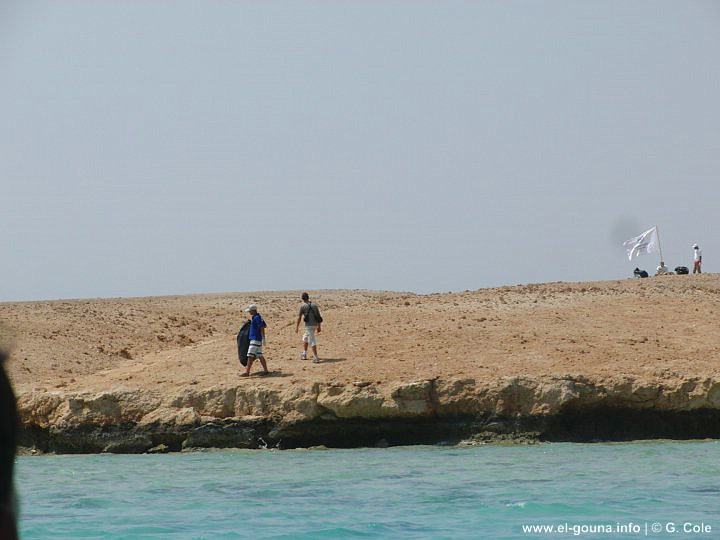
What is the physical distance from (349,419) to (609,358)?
5.49 metres

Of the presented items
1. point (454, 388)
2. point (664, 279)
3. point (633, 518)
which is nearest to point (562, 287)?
point (664, 279)

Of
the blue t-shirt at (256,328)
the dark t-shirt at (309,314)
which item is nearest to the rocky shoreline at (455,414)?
the blue t-shirt at (256,328)

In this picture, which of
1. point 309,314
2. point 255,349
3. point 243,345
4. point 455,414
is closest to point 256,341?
point 255,349

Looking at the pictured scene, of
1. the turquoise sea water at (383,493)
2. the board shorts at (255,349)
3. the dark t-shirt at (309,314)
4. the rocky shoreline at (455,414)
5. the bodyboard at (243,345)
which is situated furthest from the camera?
the bodyboard at (243,345)

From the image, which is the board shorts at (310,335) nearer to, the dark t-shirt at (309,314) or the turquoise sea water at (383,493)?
the dark t-shirt at (309,314)

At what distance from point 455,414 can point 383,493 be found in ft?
18.8

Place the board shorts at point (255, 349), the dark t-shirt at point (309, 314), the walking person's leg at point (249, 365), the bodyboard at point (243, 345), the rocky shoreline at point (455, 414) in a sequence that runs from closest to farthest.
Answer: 1. the rocky shoreline at point (455, 414)
2. the board shorts at point (255, 349)
3. the walking person's leg at point (249, 365)
4. the dark t-shirt at point (309, 314)
5. the bodyboard at point (243, 345)

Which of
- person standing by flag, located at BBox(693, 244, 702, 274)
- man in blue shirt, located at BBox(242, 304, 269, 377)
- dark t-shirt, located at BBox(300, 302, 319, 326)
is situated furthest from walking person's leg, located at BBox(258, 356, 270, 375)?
person standing by flag, located at BBox(693, 244, 702, 274)

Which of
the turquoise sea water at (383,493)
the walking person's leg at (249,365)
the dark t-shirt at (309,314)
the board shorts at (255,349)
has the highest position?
the dark t-shirt at (309,314)

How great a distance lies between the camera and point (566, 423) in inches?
774

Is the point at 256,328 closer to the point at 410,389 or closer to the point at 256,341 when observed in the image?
the point at 256,341

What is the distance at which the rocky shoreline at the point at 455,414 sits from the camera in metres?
19.5

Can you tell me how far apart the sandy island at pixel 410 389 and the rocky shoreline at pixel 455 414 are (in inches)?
0.9

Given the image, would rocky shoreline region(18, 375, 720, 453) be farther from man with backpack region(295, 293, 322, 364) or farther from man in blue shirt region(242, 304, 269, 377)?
man with backpack region(295, 293, 322, 364)
